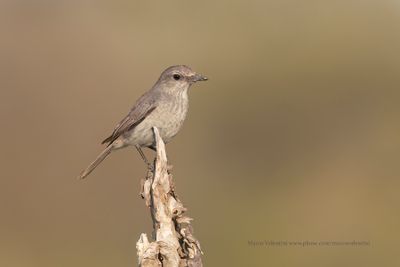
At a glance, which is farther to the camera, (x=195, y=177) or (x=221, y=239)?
(x=195, y=177)

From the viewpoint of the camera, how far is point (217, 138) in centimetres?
2414

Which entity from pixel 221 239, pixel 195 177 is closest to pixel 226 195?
pixel 195 177

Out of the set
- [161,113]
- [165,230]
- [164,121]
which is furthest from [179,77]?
[165,230]

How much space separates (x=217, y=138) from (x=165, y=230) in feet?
50.9

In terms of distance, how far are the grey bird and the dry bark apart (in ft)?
8.31

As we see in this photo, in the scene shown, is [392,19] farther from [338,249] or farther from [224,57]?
[338,249]

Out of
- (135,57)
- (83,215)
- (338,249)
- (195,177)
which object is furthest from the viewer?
(135,57)

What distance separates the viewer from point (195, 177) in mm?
22531

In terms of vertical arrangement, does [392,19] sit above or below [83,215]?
above

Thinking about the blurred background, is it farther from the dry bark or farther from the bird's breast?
the dry bark

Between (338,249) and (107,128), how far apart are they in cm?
712

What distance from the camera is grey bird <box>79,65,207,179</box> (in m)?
12.0

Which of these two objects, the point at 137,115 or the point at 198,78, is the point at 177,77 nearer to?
the point at 198,78

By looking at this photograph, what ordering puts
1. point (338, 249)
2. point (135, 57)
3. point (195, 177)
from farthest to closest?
point (135, 57) → point (195, 177) → point (338, 249)
